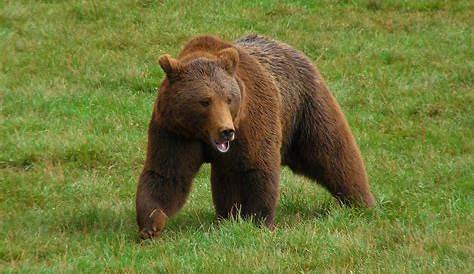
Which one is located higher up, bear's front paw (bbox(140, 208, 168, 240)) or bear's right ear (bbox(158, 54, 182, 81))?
bear's right ear (bbox(158, 54, 182, 81))

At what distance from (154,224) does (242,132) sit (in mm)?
944

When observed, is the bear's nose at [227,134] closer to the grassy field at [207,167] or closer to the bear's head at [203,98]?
the bear's head at [203,98]

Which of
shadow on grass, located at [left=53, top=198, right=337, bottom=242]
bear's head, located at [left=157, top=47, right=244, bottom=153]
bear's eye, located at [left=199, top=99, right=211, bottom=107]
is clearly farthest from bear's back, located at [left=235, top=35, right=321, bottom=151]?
bear's eye, located at [left=199, top=99, right=211, bottom=107]

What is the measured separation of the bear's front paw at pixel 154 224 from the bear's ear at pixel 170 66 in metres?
1.01

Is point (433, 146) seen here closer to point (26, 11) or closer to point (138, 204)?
point (138, 204)

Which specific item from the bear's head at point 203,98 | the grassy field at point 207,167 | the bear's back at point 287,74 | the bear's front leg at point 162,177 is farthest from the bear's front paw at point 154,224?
the bear's back at point 287,74

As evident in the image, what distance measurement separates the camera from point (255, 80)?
808cm

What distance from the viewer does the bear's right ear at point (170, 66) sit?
7395 millimetres

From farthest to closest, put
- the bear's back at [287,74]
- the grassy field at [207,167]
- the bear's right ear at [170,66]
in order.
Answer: the bear's back at [287,74] → the bear's right ear at [170,66] → the grassy field at [207,167]

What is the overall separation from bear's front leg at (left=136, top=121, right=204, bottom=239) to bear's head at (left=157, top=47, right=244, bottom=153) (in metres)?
0.16

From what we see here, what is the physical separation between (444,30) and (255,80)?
810cm

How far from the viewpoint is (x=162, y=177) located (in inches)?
303

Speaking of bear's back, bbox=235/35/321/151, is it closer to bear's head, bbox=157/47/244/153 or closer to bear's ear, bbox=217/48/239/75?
bear's ear, bbox=217/48/239/75

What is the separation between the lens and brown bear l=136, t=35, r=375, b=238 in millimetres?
7398
